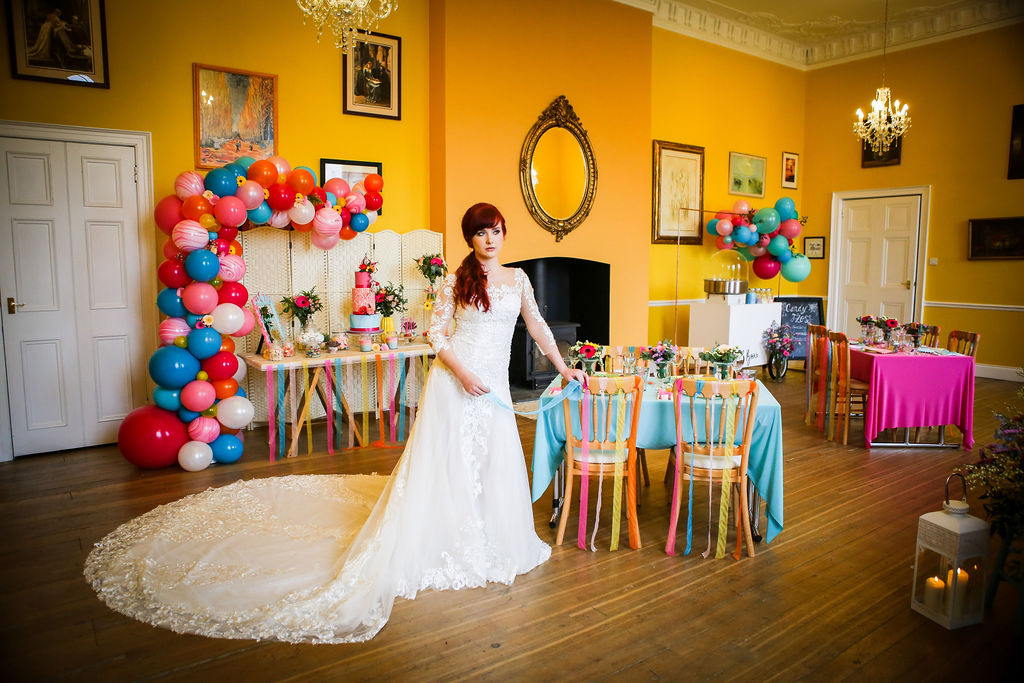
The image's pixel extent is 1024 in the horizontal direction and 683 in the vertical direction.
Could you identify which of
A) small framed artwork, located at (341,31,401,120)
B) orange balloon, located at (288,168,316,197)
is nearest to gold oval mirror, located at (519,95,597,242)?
small framed artwork, located at (341,31,401,120)

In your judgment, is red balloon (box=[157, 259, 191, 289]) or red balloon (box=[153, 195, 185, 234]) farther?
red balloon (box=[153, 195, 185, 234])

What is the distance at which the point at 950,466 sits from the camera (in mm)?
5492

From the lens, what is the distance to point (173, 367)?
5.07 metres

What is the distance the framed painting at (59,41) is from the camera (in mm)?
5246

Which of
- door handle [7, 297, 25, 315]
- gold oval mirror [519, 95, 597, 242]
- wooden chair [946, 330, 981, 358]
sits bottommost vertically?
wooden chair [946, 330, 981, 358]

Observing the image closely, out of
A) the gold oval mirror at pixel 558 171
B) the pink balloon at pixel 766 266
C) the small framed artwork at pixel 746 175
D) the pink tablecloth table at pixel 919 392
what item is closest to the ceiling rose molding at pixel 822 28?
the small framed artwork at pixel 746 175

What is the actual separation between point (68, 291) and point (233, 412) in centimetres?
178

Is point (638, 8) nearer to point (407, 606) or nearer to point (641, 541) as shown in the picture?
point (641, 541)

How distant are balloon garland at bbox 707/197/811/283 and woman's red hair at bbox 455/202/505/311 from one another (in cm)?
666

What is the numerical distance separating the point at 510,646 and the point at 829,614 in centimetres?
151

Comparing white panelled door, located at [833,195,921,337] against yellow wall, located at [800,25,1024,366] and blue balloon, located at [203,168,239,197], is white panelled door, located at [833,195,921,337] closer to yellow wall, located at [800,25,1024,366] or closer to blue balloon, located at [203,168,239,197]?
yellow wall, located at [800,25,1024,366]

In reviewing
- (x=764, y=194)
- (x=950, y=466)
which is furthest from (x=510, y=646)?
(x=764, y=194)

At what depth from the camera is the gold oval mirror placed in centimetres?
761

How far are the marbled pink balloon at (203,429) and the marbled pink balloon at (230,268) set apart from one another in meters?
1.11
